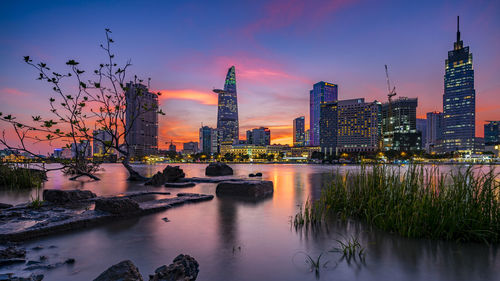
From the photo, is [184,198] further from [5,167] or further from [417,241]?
[5,167]

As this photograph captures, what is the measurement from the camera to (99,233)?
7.64m

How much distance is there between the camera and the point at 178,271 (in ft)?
13.5

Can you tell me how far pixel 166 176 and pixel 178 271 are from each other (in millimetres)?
20405

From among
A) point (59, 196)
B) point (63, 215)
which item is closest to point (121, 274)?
point (63, 215)

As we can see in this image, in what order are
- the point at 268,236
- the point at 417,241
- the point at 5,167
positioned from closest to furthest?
the point at 417,241 → the point at 268,236 → the point at 5,167

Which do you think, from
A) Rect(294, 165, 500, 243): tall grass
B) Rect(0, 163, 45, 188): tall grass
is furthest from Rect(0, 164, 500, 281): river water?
Rect(0, 163, 45, 188): tall grass

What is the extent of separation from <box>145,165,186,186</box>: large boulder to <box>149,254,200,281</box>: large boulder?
18.3 meters

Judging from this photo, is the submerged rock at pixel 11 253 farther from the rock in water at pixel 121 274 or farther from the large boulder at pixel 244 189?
the large boulder at pixel 244 189

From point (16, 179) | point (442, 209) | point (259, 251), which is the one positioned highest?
point (442, 209)

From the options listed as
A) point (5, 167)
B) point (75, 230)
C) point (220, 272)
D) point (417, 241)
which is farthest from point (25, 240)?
point (5, 167)

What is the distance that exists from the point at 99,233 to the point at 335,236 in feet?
21.9

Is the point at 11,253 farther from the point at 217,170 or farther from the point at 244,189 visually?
the point at 217,170

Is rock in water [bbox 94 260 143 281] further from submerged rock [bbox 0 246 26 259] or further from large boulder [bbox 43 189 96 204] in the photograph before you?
large boulder [bbox 43 189 96 204]

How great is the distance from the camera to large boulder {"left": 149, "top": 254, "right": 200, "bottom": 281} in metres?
3.95
